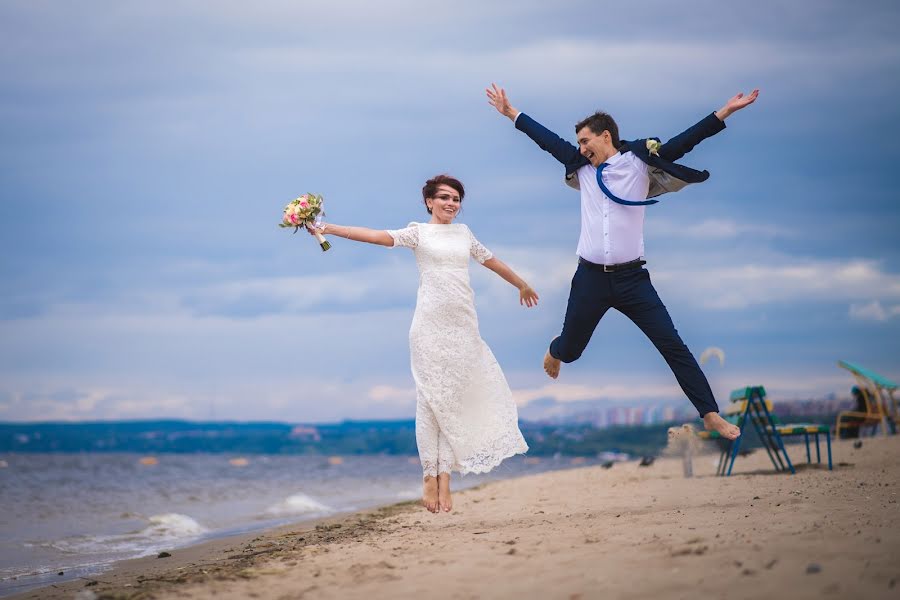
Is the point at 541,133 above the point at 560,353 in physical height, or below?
above

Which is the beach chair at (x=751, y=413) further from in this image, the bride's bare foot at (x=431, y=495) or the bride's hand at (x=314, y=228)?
the bride's hand at (x=314, y=228)

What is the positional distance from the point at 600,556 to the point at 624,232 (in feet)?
9.22

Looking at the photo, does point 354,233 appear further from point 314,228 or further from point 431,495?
point 431,495

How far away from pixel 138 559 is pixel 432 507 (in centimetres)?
397

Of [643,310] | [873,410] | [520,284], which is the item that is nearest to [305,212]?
[520,284]

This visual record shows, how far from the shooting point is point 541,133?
739cm

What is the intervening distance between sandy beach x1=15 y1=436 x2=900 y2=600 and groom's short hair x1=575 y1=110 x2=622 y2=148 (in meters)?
3.01

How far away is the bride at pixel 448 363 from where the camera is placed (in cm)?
735

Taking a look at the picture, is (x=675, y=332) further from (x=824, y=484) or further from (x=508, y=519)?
(x=824, y=484)

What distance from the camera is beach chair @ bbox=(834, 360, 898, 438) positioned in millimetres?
19516

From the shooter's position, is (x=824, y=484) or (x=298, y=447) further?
(x=298, y=447)

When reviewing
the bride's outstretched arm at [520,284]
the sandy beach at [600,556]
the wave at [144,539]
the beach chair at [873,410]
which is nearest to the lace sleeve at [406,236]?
the bride's outstretched arm at [520,284]

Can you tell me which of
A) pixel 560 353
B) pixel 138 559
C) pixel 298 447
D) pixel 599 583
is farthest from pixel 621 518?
pixel 298 447

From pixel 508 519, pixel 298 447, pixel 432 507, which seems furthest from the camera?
pixel 298 447
